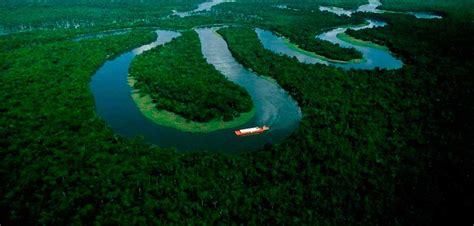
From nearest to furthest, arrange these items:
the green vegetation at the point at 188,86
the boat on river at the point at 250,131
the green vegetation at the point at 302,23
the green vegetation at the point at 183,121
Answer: the boat on river at the point at 250,131 < the green vegetation at the point at 183,121 < the green vegetation at the point at 188,86 < the green vegetation at the point at 302,23

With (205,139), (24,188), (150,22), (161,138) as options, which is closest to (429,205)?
(205,139)

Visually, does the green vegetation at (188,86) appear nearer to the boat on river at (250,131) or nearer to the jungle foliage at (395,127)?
the boat on river at (250,131)

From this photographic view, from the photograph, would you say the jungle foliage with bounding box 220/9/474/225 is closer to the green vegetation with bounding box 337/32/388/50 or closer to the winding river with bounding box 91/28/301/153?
the winding river with bounding box 91/28/301/153

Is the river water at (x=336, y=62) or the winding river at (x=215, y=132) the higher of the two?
the river water at (x=336, y=62)

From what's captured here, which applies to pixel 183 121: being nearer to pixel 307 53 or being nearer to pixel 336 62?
pixel 336 62

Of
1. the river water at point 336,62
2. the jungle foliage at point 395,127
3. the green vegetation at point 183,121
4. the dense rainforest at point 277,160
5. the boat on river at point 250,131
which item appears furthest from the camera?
the river water at point 336,62

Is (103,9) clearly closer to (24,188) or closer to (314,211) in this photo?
(24,188)

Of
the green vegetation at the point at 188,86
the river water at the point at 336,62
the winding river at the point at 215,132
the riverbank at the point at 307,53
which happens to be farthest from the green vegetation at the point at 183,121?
the riverbank at the point at 307,53
